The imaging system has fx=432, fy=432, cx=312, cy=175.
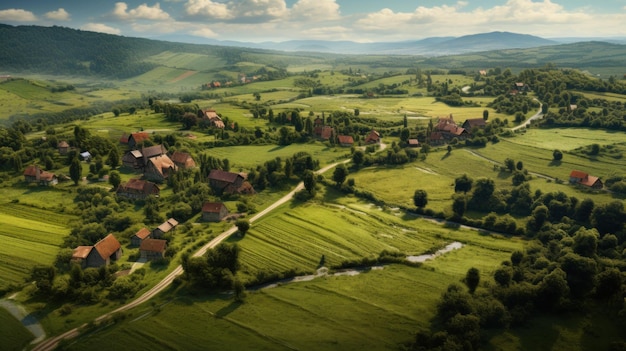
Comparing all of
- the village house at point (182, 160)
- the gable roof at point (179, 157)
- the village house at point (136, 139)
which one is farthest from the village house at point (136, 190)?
the village house at point (136, 139)

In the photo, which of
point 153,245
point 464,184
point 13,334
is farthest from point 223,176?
point 464,184

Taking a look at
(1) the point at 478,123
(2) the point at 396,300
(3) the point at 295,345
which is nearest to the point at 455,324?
(2) the point at 396,300

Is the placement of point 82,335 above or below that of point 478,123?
below

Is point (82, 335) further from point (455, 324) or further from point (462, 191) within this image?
point (462, 191)

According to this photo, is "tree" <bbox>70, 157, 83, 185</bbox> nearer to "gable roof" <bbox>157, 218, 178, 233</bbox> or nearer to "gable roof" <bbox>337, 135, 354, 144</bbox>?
"gable roof" <bbox>157, 218, 178, 233</bbox>

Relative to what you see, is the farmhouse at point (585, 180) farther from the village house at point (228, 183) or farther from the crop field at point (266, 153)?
the village house at point (228, 183)

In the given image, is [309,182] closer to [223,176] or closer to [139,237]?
[223,176]

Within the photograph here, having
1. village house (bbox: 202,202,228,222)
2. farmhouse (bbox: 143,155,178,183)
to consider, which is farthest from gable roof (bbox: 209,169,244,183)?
village house (bbox: 202,202,228,222)
